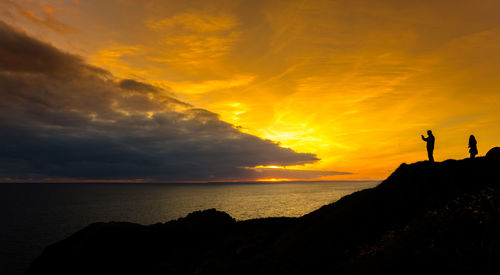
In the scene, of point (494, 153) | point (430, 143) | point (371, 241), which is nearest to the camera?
point (371, 241)

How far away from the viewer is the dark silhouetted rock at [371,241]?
16438 mm

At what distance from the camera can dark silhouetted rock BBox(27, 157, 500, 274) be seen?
1644cm

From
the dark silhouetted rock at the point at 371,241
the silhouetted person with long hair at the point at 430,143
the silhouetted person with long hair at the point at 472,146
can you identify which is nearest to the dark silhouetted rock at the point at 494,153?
the dark silhouetted rock at the point at 371,241

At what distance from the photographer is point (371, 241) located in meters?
22.9

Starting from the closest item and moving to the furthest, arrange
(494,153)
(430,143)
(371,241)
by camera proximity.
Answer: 1. (371,241)
2. (494,153)
3. (430,143)

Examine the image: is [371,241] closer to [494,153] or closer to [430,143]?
[430,143]

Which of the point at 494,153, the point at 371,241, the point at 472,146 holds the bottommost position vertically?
the point at 371,241

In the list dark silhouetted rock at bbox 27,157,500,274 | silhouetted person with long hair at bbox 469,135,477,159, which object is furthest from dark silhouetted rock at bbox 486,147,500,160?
silhouetted person with long hair at bbox 469,135,477,159

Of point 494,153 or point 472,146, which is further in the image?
point 472,146

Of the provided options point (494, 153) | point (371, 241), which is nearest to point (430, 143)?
point (494, 153)

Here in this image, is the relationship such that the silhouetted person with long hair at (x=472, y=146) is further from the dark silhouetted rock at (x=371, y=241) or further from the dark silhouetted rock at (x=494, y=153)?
the dark silhouetted rock at (x=371, y=241)

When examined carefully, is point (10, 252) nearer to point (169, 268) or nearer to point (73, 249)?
point (73, 249)

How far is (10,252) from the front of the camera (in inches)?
2427

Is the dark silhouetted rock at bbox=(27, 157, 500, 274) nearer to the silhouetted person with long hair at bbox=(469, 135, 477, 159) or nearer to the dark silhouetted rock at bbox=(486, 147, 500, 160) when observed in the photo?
the dark silhouetted rock at bbox=(486, 147, 500, 160)
